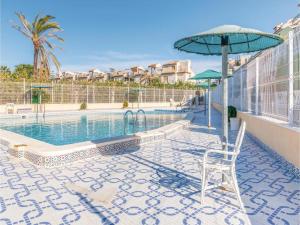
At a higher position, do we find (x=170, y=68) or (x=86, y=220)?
(x=170, y=68)

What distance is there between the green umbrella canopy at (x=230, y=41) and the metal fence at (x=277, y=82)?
1.02m

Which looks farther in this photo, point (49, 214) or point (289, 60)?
point (289, 60)

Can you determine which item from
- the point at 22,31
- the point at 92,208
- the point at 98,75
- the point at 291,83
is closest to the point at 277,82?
the point at 291,83

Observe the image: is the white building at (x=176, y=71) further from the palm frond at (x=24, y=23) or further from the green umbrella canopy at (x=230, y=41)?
the green umbrella canopy at (x=230, y=41)

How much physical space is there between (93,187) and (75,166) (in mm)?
1322

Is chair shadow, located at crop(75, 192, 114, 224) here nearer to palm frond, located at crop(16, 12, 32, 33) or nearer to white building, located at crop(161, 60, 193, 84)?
palm frond, located at crop(16, 12, 32, 33)

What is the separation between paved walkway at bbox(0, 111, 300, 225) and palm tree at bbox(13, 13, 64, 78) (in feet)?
65.6

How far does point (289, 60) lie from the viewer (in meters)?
4.83

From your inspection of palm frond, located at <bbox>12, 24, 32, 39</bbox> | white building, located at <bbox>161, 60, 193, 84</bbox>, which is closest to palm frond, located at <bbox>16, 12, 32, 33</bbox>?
palm frond, located at <bbox>12, 24, 32, 39</bbox>

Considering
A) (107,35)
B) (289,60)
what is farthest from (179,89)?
(289,60)

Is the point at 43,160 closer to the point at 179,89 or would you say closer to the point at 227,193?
the point at 227,193

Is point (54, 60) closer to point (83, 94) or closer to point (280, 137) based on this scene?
point (83, 94)

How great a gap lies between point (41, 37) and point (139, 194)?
2331cm

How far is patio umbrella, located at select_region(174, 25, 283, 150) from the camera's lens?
3.24 metres
